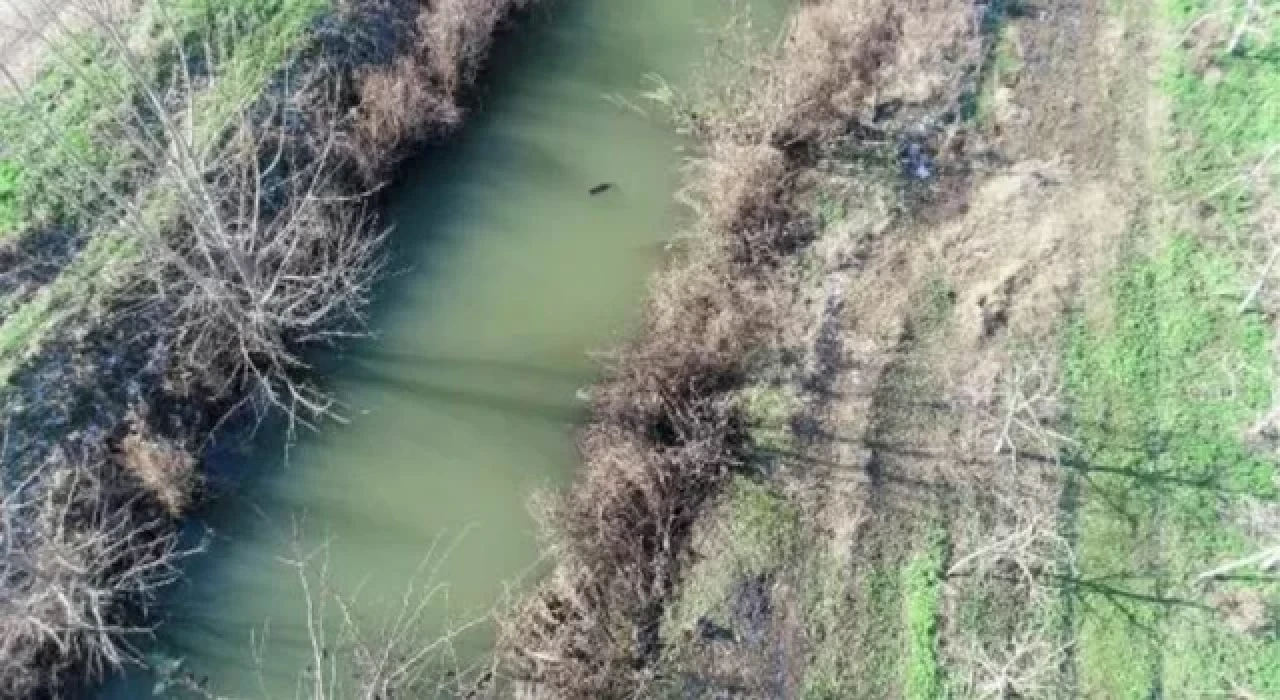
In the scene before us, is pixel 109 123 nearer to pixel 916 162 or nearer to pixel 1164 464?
pixel 916 162

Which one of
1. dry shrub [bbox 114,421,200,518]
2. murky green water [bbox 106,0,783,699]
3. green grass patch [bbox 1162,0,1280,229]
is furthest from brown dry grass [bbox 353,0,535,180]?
green grass patch [bbox 1162,0,1280,229]

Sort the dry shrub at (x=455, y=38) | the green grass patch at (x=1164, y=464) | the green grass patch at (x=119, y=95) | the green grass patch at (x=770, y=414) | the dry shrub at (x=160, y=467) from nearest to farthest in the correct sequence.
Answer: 1. the green grass patch at (x=1164, y=464)
2. the dry shrub at (x=160, y=467)
3. the green grass patch at (x=770, y=414)
4. the green grass patch at (x=119, y=95)
5. the dry shrub at (x=455, y=38)

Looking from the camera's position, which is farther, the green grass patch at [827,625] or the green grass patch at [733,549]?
the green grass patch at [733,549]

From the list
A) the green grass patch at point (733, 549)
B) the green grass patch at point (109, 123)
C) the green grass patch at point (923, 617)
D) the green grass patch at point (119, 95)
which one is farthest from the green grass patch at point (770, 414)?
the green grass patch at point (119, 95)

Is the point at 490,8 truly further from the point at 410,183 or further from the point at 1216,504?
the point at 1216,504

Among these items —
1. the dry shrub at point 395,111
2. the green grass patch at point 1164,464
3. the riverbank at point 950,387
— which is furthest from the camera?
the dry shrub at point 395,111

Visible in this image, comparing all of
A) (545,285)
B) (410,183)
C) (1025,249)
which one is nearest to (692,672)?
(545,285)

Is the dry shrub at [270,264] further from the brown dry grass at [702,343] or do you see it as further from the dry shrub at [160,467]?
the brown dry grass at [702,343]
